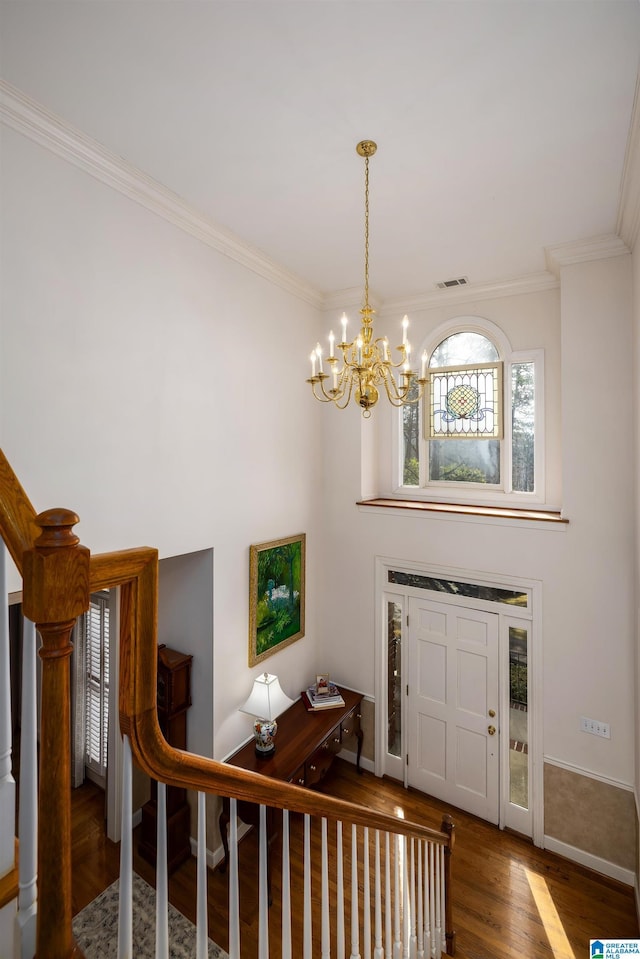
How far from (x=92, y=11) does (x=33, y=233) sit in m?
0.92

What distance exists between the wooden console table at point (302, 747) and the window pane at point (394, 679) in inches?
11.9

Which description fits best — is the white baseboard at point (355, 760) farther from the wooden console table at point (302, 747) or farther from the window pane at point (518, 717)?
the window pane at point (518, 717)

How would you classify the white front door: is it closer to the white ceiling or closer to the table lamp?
the table lamp

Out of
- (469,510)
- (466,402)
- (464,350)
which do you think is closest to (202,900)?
(469,510)

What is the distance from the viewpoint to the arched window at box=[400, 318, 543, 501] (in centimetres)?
402

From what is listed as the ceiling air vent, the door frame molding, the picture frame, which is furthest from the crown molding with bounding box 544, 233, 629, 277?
the picture frame

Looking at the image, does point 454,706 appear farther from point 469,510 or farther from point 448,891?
point 469,510

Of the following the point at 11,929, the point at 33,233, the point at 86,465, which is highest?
the point at 33,233

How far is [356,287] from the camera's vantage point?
4277mm

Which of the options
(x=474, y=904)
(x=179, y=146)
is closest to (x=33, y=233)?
(x=179, y=146)

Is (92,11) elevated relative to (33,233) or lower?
elevated

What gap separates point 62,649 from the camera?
2.20 feet

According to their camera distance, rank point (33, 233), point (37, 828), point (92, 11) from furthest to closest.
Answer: point (33, 233), point (92, 11), point (37, 828)

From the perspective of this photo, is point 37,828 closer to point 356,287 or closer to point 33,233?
point 33,233
